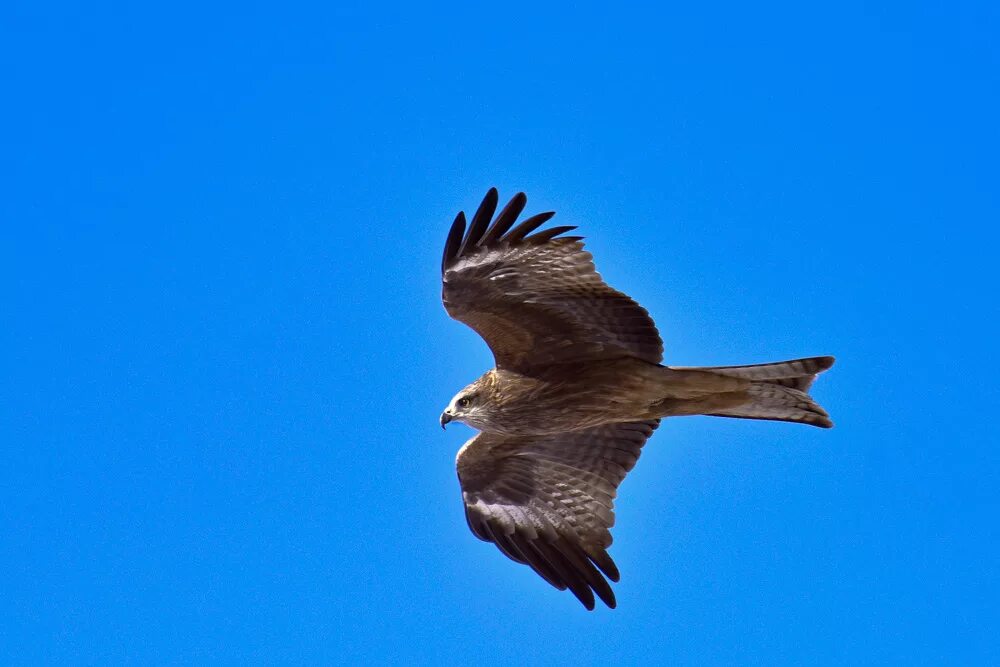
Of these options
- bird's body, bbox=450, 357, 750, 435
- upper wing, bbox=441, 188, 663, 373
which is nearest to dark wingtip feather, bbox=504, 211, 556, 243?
upper wing, bbox=441, 188, 663, 373

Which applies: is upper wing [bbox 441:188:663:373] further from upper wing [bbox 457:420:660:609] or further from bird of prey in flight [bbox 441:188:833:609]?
upper wing [bbox 457:420:660:609]

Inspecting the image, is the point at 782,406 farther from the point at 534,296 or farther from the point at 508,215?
the point at 508,215

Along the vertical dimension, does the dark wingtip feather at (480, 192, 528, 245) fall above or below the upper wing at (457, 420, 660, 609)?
above

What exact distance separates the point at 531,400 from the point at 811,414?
2.32 m

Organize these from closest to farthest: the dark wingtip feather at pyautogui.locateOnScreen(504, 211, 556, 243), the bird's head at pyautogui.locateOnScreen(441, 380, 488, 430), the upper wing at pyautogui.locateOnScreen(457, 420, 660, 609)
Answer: the dark wingtip feather at pyautogui.locateOnScreen(504, 211, 556, 243)
the bird's head at pyautogui.locateOnScreen(441, 380, 488, 430)
the upper wing at pyautogui.locateOnScreen(457, 420, 660, 609)

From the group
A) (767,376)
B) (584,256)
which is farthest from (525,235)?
(767,376)

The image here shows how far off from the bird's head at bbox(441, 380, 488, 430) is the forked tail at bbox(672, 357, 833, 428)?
64.4 inches

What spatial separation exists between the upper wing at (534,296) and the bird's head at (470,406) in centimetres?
41

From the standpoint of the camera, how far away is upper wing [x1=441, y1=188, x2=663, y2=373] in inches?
347

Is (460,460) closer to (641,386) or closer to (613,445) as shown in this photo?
(613,445)

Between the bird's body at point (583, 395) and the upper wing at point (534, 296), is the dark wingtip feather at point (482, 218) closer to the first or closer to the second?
the upper wing at point (534, 296)

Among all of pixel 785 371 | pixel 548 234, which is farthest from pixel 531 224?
pixel 785 371

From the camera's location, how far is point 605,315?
9.08m

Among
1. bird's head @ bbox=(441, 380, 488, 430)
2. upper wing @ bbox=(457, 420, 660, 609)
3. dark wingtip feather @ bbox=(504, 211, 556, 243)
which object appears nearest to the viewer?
dark wingtip feather @ bbox=(504, 211, 556, 243)
